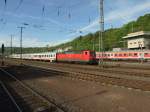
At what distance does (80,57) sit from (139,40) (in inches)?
1721

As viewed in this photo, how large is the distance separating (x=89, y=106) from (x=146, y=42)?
80.8 metres

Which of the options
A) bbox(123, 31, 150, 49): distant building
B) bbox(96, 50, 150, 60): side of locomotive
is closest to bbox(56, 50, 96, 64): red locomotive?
bbox(96, 50, 150, 60): side of locomotive

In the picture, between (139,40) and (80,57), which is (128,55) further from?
(139,40)

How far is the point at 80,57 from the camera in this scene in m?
52.4

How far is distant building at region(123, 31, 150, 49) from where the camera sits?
8589cm

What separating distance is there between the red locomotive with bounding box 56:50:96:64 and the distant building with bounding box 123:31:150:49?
34.8 meters

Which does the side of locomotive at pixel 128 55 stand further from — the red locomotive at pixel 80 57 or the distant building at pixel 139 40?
the distant building at pixel 139 40

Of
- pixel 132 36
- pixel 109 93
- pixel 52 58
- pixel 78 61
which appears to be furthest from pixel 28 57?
pixel 109 93

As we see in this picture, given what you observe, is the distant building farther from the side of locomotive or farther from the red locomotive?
the red locomotive

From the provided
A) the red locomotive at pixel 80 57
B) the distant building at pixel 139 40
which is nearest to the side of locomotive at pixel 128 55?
the red locomotive at pixel 80 57

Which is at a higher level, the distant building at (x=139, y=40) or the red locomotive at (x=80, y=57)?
the distant building at (x=139, y=40)

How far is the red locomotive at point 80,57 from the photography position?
49.7 metres

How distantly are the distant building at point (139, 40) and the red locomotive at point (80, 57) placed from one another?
114ft

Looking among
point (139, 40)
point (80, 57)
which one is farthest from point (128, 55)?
point (139, 40)
